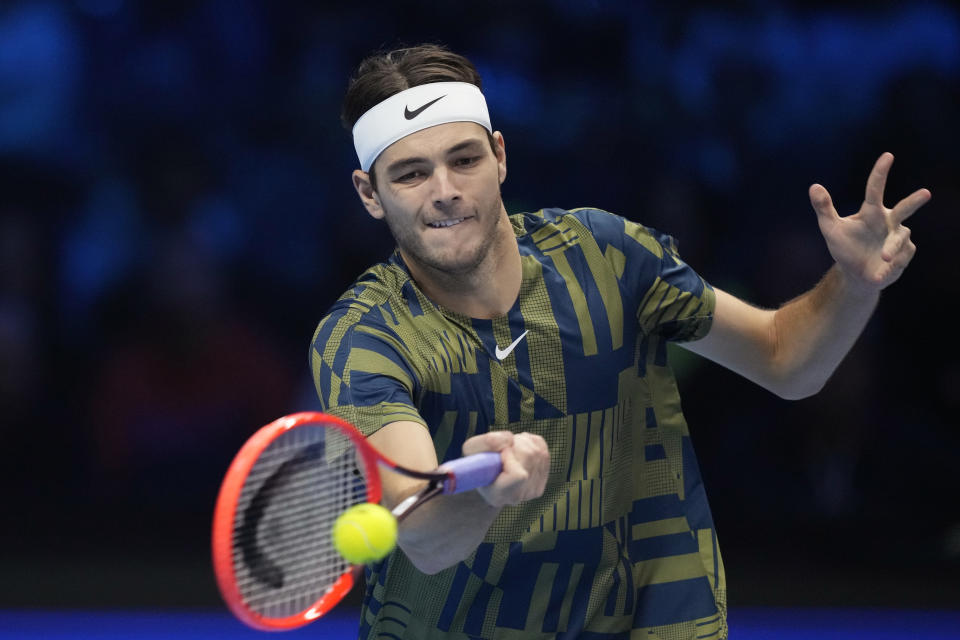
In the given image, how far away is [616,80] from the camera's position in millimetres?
5504

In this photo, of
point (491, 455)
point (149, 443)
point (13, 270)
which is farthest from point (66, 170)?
point (491, 455)

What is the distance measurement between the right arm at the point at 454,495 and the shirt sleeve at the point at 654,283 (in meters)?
0.60

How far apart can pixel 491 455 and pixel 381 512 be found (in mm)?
209

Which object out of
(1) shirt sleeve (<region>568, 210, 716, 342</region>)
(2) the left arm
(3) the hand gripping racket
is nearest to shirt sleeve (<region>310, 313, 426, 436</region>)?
(3) the hand gripping racket

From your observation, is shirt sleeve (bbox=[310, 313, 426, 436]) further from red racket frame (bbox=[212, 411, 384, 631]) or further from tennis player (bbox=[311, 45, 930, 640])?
red racket frame (bbox=[212, 411, 384, 631])

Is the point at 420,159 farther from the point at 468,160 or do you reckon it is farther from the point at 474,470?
the point at 474,470

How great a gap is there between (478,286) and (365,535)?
739 mm

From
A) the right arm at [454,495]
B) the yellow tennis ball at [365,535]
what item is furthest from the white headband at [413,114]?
the yellow tennis ball at [365,535]

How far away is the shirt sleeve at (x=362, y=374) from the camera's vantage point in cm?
224

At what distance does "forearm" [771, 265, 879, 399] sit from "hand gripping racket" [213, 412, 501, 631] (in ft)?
2.91

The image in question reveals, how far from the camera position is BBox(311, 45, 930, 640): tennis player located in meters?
2.41

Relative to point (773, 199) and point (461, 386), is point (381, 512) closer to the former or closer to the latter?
point (461, 386)

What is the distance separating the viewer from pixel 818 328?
261cm

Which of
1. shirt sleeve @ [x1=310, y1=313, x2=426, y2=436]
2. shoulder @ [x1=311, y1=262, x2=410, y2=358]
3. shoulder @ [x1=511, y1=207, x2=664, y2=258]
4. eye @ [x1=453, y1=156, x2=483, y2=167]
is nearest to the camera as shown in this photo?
shirt sleeve @ [x1=310, y1=313, x2=426, y2=436]
